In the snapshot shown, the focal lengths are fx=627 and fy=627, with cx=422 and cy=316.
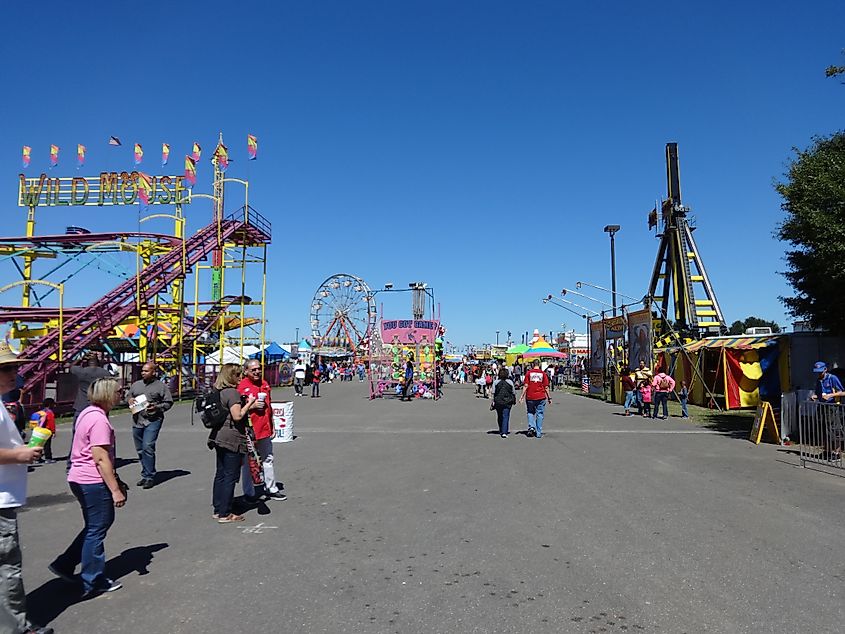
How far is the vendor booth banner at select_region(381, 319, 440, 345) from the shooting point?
29250mm

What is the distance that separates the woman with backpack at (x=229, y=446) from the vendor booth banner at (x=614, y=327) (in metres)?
22.4

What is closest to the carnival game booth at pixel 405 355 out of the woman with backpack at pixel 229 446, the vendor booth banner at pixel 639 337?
the vendor booth banner at pixel 639 337

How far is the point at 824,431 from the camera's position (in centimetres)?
1077

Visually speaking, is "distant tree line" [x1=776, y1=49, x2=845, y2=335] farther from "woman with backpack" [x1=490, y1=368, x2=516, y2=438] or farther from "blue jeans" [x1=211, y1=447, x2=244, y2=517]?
"blue jeans" [x1=211, y1=447, x2=244, y2=517]

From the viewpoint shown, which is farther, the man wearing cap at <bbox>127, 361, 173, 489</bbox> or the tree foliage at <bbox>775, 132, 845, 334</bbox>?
the tree foliage at <bbox>775, 132, 845, 334</bbox>

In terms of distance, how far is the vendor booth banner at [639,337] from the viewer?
78.2 ft

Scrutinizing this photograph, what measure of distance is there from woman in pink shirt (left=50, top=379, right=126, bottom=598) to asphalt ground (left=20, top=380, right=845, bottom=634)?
19 cm

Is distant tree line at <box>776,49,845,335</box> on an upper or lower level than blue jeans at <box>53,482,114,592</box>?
upper

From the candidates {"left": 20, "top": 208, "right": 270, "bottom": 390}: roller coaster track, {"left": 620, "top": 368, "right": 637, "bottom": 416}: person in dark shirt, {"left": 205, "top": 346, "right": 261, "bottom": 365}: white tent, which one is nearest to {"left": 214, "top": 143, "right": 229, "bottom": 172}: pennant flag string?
{"left": 20, "top": 208, "right": 270, "bottom": 390}: roller coaster track

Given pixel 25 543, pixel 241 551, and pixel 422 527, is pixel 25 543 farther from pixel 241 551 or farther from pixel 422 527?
pixel 422 527

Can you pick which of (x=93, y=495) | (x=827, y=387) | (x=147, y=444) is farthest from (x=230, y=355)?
(x=93, y=495)

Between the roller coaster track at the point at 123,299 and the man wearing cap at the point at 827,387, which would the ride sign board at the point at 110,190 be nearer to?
the roller coaster track at the point at 123,299

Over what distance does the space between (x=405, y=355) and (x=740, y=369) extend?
13813 mm

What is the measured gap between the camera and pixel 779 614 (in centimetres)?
409
